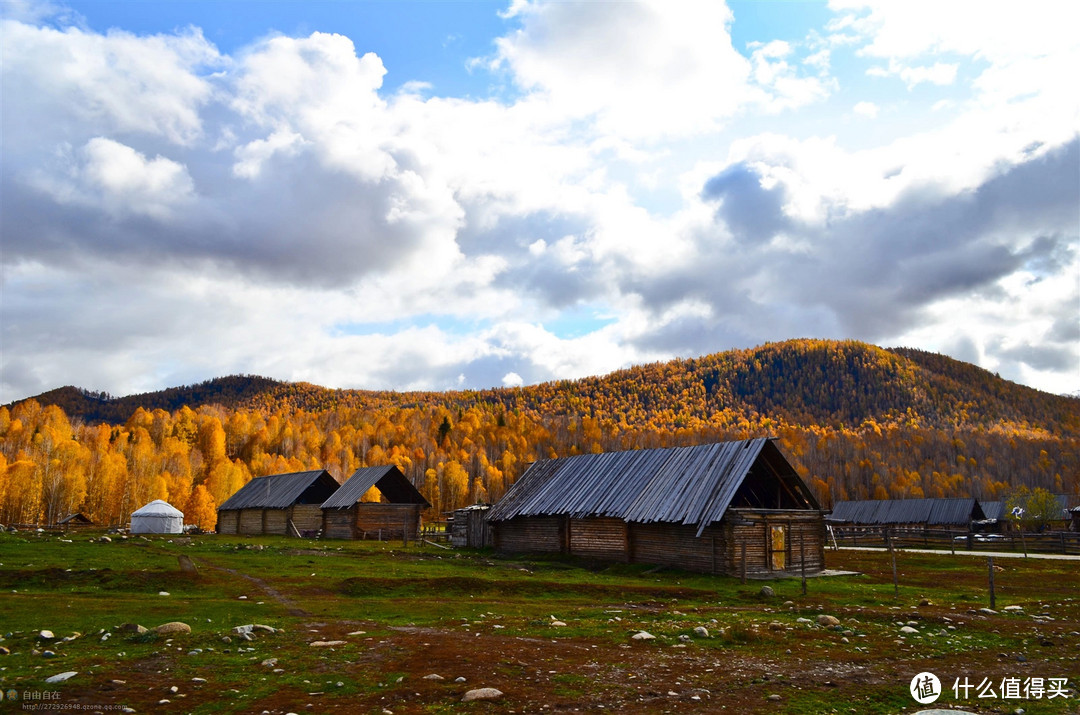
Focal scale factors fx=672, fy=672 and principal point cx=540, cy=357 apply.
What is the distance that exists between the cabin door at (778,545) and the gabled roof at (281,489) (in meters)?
45.3

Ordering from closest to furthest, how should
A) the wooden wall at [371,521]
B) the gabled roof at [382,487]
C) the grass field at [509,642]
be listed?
the grass field at [509,642] → the wooden wall at [371,521] → the gabled roof at [382,487]

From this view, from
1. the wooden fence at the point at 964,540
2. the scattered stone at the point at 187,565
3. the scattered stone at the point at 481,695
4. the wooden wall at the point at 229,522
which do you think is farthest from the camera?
the wooden wall at the point at 229,522

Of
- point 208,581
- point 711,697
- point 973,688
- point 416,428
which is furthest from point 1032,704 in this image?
point 416,428

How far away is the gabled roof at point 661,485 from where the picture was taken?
32.5 meters

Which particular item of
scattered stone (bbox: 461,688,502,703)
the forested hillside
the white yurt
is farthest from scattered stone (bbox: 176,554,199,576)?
the forested hillside

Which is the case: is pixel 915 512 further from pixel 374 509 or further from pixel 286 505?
pixel 286 505

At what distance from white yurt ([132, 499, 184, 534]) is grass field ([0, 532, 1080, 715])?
33671 mm

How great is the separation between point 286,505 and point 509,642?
55183mm

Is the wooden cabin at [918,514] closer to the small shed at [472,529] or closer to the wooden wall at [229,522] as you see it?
the small shed at [472,529]

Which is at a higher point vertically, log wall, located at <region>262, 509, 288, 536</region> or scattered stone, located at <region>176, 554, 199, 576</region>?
scattered stone, located at <region>176, 554, 199, 576</region>

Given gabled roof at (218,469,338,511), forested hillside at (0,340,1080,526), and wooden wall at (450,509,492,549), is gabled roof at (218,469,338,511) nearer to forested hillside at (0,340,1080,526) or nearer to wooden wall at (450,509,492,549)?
wooden wall at (450,509,492,549)

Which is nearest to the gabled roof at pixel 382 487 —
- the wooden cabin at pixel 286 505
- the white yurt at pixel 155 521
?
the wooden cabin at pixel 286 505

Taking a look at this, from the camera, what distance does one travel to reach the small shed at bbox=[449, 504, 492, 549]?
4694 centimetres

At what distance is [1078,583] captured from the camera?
1217 inches
